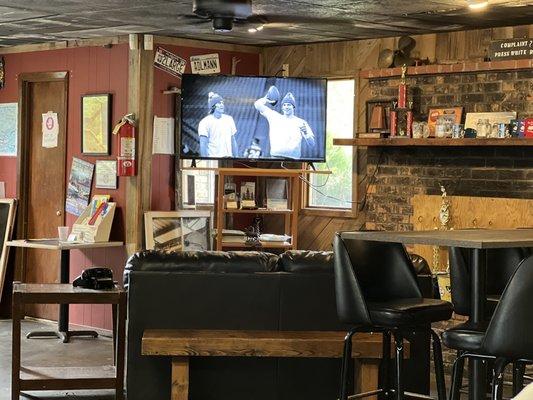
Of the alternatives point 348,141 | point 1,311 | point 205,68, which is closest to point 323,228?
point 348,141

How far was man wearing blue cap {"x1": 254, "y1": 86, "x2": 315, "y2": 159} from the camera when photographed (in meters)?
8.73

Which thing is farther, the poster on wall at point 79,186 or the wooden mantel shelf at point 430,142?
the poster on wall at point 79,186

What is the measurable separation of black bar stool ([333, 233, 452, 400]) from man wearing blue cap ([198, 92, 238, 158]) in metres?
3.57

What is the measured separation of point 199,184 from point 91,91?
48.6 inches

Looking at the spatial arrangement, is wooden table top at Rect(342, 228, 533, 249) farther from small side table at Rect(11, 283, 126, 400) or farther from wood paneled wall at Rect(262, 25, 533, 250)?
wood paneled wall at Rect(262, 25, 533, 250)

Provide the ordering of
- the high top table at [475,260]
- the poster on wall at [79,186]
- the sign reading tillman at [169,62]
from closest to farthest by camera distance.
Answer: the high top table at [475,260] → the sign reading tillman at [169,62] → the poster on wall at [79,186]

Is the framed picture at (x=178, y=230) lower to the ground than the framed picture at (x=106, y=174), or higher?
lower

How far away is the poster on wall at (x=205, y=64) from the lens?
30.3 feet

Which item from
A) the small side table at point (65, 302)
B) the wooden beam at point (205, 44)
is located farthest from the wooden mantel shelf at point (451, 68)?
the small side table at point (65, 302)

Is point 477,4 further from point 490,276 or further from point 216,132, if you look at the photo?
point 216,132

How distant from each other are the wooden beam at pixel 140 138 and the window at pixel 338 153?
1.56 meters

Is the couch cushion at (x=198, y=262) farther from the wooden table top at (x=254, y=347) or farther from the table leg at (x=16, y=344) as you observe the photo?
the table leg at (x=16, y=344)

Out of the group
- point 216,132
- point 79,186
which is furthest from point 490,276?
point 79,186

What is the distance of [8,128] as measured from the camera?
10219mm
